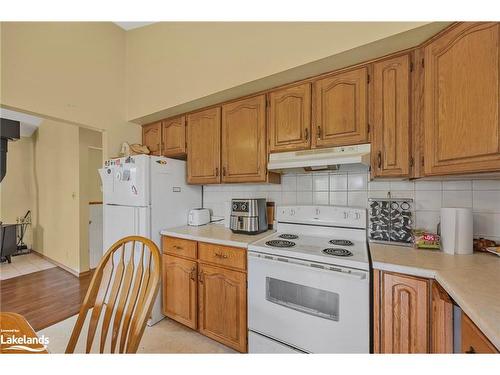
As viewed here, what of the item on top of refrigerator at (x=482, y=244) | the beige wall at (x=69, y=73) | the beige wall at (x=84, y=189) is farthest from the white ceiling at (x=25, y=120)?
the item on top of refrigerator at (x=482, y=244)

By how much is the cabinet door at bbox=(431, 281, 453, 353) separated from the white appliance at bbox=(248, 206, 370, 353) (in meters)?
0.27

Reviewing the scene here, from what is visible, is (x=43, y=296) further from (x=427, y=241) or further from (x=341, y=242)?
(x=427, y=241)

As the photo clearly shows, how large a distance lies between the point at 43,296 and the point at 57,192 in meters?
1.80

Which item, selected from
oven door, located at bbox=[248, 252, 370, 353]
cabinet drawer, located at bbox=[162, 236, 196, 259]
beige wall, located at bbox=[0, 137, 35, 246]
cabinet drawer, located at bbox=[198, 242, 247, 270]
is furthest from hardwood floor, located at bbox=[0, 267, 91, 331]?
oven door, located at bbox=[248, 252, 370, 353]

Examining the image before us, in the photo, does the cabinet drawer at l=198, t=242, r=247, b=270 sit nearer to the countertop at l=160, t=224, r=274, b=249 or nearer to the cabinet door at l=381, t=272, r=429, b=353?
the countertop at l=160, t=224, r=274, b=249

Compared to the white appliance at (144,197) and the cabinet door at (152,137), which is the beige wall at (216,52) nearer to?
the cabinet door at (152,137)

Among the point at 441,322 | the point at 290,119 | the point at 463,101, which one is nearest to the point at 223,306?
the point at 441,322

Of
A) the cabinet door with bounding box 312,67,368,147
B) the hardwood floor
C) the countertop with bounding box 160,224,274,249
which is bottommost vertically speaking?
the hardwood floor

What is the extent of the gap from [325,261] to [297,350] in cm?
59

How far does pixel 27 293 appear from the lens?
8.48 feet

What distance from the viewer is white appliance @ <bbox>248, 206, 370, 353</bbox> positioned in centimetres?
117

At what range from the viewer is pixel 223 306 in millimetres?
1632

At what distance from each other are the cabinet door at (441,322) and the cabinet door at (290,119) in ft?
3.54

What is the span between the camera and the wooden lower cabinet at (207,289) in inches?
61.6
